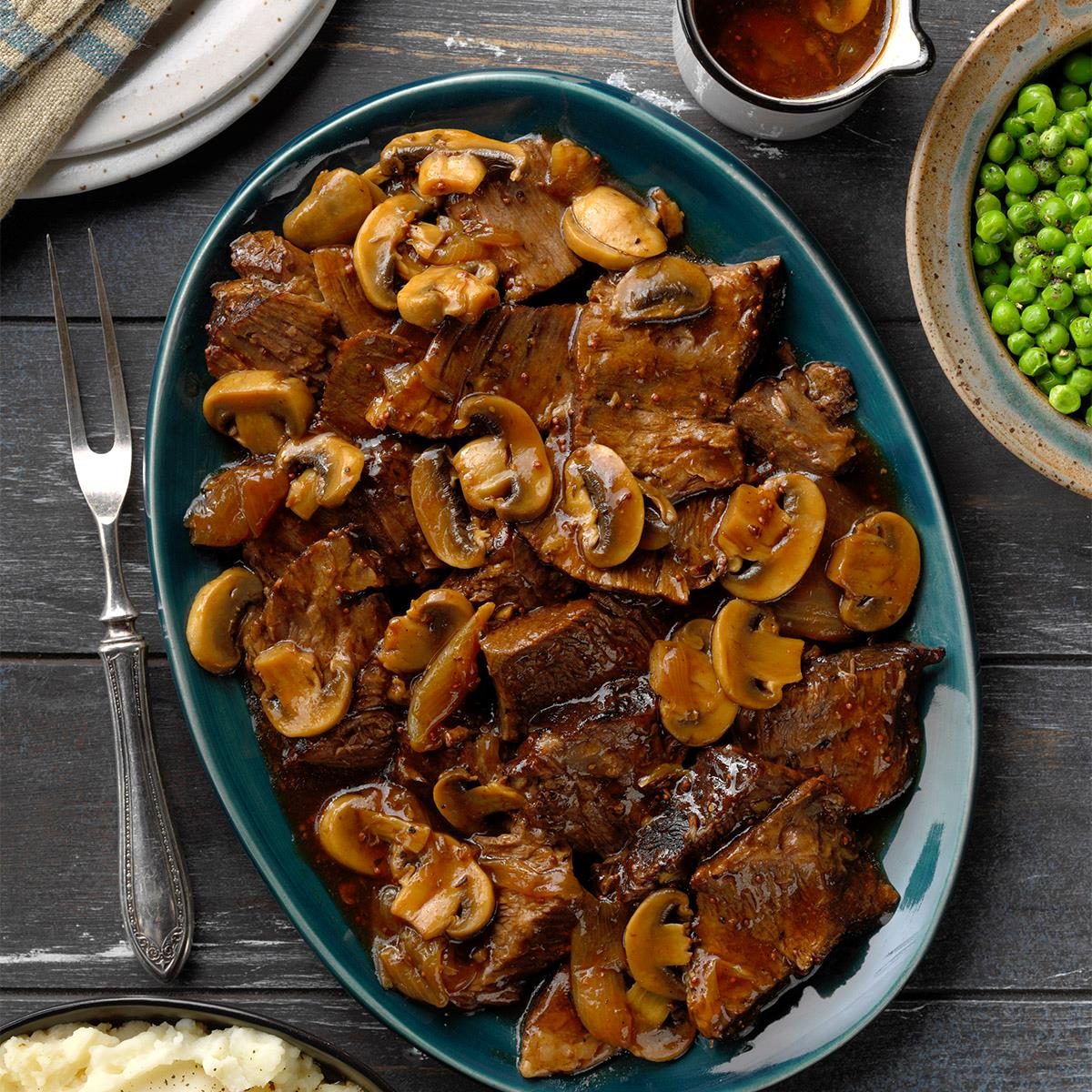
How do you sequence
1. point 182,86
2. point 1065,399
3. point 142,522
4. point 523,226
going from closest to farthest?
1. point 1065,399
2. point 523,226
3. point 182,86
4. point 142,522

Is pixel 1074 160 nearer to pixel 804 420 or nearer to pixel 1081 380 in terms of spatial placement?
pixel 1081 380

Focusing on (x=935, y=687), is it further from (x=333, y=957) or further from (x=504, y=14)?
(x=504, y=14)

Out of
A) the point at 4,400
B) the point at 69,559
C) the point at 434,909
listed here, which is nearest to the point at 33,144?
the point at 4,400

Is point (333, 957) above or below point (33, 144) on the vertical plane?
below

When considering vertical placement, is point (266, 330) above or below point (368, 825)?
above

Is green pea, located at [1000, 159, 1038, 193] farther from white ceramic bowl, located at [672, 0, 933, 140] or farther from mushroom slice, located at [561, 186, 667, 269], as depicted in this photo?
mushroom slice, located at [561, 186, 667, 269]

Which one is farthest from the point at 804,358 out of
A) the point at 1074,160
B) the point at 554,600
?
the point at 554,600

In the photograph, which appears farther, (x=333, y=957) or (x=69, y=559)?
(x=69, y=559)
